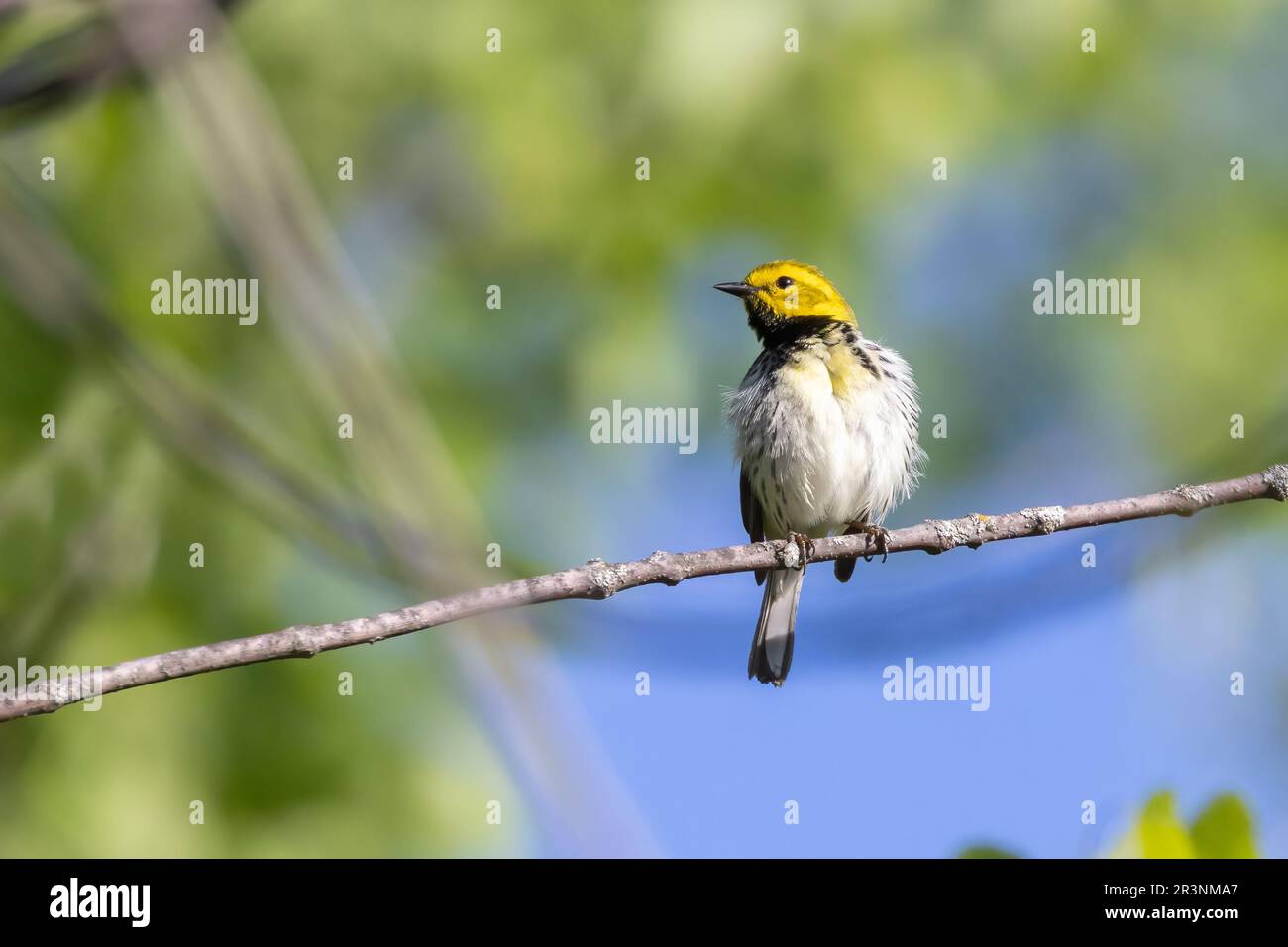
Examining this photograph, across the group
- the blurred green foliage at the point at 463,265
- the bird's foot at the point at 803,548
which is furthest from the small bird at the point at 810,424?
the bird's foot at the point at 803,548

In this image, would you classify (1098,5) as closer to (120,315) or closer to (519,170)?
(519,170)

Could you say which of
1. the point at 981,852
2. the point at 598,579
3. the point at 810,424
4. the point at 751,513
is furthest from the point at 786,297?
the point at 981,852

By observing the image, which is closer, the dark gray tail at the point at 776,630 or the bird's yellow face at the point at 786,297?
the bird's yellow face at the point at 786,297

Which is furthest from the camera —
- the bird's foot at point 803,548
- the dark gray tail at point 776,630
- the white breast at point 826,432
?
the dark gray tail at point 776,630

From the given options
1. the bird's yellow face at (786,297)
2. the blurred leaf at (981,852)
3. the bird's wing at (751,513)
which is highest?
the bird's yellow face at (786,297)

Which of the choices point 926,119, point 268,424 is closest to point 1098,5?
point 926,119

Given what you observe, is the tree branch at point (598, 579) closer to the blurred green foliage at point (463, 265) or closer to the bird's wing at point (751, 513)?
the blurred green foliage at point (463, 265)

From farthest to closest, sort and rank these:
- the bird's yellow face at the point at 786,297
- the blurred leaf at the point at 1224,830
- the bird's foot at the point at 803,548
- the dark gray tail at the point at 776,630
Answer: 1. the dark gray tail at the point at 776,630
2. the bird's yellow face at the point at 786,297
3. the bird's foot at the point at 803,548
4. the blurred leaf at the point at 1224,830

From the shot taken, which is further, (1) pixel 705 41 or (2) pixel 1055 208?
(2) pixel 1055 208
